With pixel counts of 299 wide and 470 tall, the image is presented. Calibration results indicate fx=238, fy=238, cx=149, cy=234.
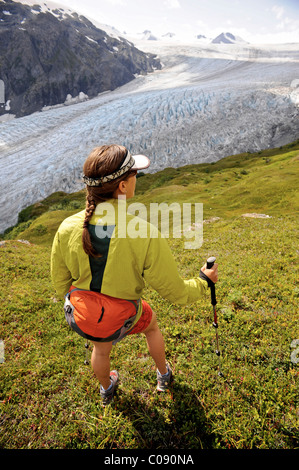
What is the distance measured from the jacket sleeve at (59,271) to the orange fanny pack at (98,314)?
372mm

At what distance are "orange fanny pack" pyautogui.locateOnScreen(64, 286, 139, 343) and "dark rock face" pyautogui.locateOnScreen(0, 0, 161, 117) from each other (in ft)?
554

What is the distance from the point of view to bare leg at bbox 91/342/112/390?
3501 mm

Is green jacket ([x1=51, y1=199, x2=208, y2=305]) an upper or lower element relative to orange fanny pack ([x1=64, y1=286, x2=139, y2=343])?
upper

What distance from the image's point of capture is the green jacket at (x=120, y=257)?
280cm

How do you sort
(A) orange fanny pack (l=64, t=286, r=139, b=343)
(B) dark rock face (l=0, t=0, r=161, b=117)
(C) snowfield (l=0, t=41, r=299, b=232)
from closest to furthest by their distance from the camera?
(A) orange fanny pack (l=64, t=286, r=139, b=343), (C) snowfield (l=0, t=41, r=299, b=232), (B) dark rock face (l=0, t=0, r=161, b=117)

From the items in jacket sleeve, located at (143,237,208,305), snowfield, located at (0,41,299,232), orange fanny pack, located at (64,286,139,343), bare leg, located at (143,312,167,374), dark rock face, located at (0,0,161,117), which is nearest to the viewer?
jacket sleeve, located at (143,237,208,305)

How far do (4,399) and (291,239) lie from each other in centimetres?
1193

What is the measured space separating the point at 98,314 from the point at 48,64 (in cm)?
18560

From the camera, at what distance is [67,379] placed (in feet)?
16.8

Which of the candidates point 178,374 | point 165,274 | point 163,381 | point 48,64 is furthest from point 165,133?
point 48,64

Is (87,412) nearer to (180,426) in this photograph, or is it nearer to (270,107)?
(180,426)

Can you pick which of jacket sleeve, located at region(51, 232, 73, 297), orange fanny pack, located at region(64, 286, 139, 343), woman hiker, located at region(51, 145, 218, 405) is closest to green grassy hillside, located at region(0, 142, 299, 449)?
woman hiker, located at region(51, 145, 218, 405)

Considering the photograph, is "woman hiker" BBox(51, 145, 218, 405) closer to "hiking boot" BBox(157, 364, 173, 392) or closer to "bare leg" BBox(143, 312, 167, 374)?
"bare leg" BBox(143, 312, 167, 374)

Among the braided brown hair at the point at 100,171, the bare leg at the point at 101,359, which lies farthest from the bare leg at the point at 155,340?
the braided brown hair at the point at 100,171
